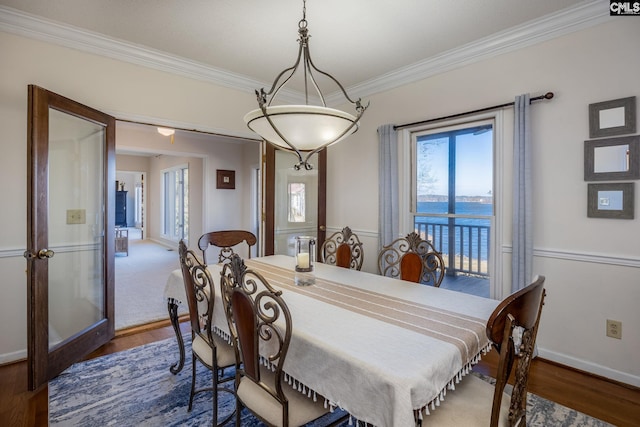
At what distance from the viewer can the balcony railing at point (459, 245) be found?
3800 mm

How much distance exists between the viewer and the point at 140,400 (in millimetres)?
2049

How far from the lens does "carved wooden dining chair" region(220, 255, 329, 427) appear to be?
1.20m

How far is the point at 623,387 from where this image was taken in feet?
7.25

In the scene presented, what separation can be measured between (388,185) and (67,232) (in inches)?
119

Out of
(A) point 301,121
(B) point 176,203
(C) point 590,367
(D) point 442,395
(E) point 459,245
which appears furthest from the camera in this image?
(B) point 176,203

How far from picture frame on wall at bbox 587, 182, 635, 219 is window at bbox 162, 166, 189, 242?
21.9 ft

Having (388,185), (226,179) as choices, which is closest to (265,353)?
(388,185)

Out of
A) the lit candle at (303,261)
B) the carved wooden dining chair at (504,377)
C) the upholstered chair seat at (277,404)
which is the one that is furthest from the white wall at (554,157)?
the upholstered chair seat at (277,404)

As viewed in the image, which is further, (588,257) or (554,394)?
(588,257)

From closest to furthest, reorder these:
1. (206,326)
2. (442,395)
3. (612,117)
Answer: (442,395), (206,326), (612,117)

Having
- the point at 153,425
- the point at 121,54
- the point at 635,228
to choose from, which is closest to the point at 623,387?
the point at 635,228

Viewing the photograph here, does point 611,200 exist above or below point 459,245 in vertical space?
above

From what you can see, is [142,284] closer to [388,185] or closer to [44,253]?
[44,253]

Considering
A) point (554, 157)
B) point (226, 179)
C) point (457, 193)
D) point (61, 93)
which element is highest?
point (61, 93)
